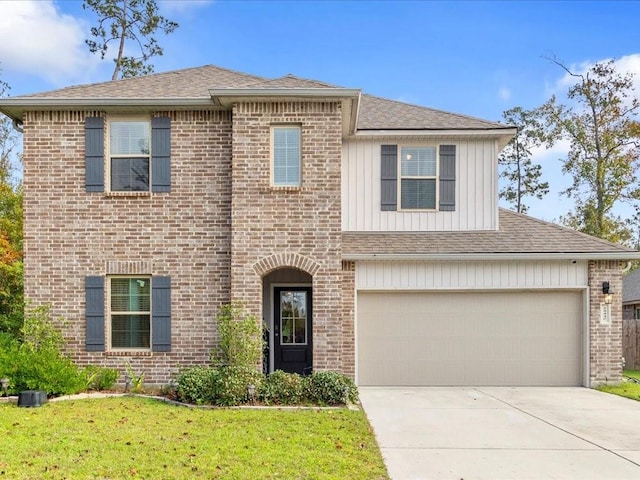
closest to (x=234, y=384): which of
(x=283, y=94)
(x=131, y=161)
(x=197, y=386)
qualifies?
(x=197, y=386)

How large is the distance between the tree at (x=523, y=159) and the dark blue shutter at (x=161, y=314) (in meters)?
22.5

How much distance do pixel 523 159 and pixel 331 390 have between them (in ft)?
78.3

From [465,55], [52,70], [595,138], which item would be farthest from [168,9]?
[595,138]

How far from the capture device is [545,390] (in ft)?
39.0

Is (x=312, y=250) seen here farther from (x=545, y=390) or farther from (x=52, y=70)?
(x=52, y=70)

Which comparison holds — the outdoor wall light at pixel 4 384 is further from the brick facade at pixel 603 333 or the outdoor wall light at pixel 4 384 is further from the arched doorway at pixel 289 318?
the brick facade at pixel 603 333

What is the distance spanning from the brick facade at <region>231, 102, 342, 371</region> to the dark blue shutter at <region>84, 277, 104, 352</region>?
2.65 m

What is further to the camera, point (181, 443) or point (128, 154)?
→ point (128, 154)

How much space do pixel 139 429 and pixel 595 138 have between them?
2414cm

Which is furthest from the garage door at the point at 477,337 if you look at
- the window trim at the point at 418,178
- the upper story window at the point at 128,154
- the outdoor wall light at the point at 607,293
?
the upper story window at the point at 128,154

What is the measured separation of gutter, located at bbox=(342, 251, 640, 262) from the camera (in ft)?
38.6

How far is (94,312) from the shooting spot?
11.2 m

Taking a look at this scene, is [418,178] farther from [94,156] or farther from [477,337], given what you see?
[94,156]

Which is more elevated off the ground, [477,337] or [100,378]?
[477,337]
